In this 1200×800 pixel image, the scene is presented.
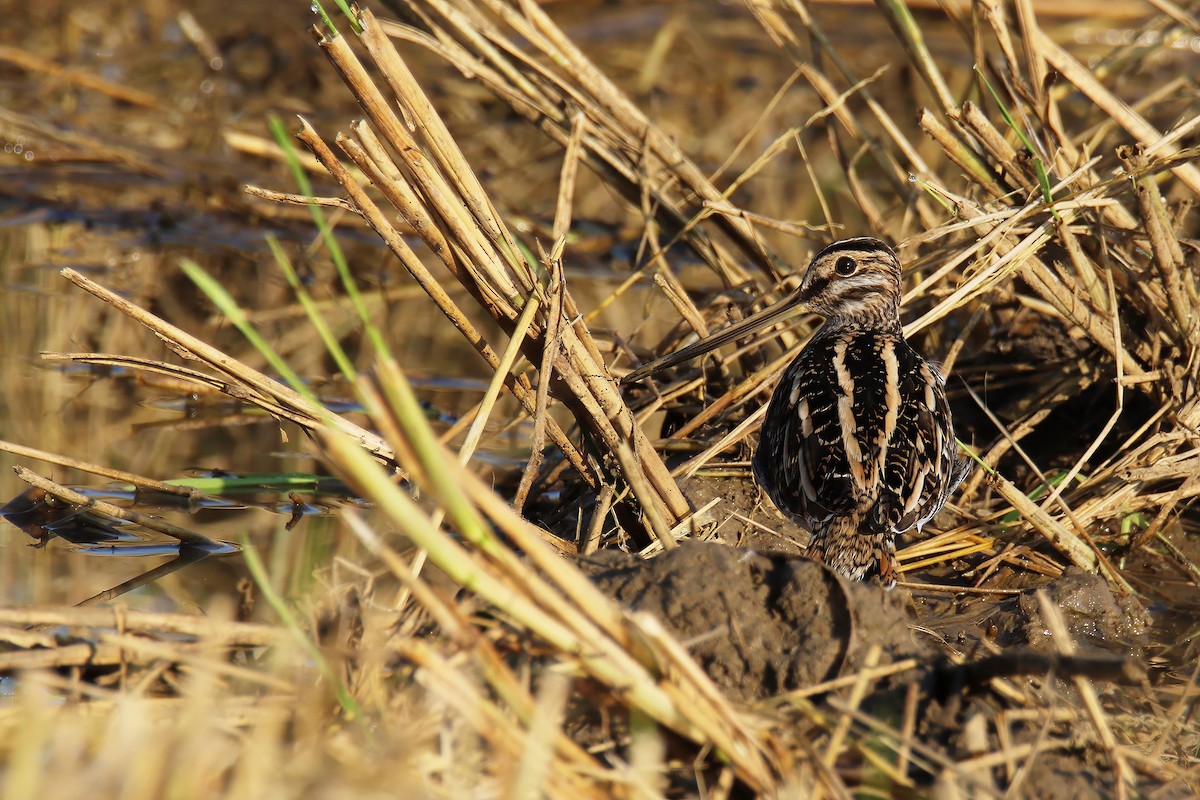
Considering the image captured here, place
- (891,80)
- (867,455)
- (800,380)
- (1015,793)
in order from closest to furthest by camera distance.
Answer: (1015,793)
(867,455)
(800,380)
(891,80)

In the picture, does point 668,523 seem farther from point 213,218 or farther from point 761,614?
point 213,218

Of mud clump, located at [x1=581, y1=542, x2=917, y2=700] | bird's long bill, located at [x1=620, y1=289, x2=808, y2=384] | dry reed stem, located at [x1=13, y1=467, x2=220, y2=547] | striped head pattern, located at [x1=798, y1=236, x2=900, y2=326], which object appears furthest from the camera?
striped head pattern, located at [x1=798, y1=236, x2=900, y2=326]

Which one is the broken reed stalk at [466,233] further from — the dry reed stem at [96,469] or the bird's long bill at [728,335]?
the dry reed stem at [96,469]

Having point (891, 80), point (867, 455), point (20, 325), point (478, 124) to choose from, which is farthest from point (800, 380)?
point (891, 80)

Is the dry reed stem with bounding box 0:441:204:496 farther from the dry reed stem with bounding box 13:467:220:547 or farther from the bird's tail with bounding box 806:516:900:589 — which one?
the bird's tail with bounding box 806:516:900:589

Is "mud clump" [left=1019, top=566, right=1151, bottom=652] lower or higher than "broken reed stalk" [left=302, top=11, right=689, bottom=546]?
lower

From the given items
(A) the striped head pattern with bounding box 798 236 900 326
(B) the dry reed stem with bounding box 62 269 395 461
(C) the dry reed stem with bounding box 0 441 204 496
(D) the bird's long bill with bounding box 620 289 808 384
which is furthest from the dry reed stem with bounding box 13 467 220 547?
(A) the striped head pattern with bounding box 798 236 900 326

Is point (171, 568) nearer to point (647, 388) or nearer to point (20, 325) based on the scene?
point (647, 388)
